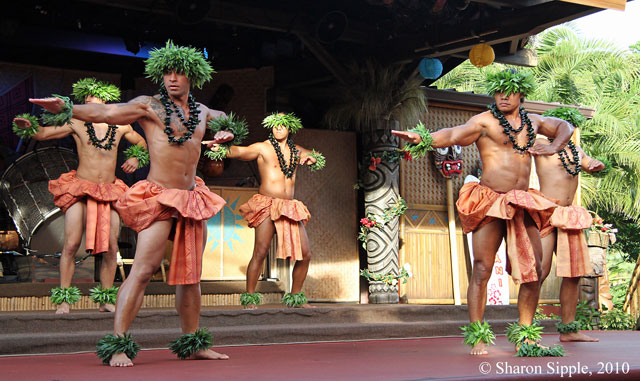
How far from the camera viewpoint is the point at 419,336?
260 inches

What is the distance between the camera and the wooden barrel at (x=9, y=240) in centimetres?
809

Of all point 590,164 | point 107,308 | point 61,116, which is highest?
point 590,164

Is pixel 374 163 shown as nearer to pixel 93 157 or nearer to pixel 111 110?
pixel 93 157

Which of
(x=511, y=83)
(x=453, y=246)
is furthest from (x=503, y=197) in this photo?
(x=453, y=246)

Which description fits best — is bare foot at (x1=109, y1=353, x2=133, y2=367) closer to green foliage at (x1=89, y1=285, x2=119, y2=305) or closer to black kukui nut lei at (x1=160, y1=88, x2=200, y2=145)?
black kukui nut lei at (x1=160, y1=88, x2=200, y2=145)

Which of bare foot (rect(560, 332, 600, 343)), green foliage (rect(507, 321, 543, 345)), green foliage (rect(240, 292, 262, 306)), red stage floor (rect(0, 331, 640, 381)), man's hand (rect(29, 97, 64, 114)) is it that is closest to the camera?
red stage floor (rect(0, 331, 640, 381))

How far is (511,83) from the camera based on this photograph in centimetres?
479

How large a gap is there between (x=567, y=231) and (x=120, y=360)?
3.68 metres

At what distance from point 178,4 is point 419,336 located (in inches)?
148

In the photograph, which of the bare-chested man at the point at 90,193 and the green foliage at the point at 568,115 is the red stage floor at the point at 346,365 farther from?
the green foliage at the point at 568,115

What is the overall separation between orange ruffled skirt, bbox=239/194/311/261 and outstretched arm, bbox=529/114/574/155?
8.08 feet

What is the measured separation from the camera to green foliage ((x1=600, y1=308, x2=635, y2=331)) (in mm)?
8781

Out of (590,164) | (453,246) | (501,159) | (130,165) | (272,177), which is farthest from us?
(453,246)

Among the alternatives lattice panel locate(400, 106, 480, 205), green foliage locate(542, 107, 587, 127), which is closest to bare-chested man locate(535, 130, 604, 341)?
green foliage locate(542, 107, 587, 127)
